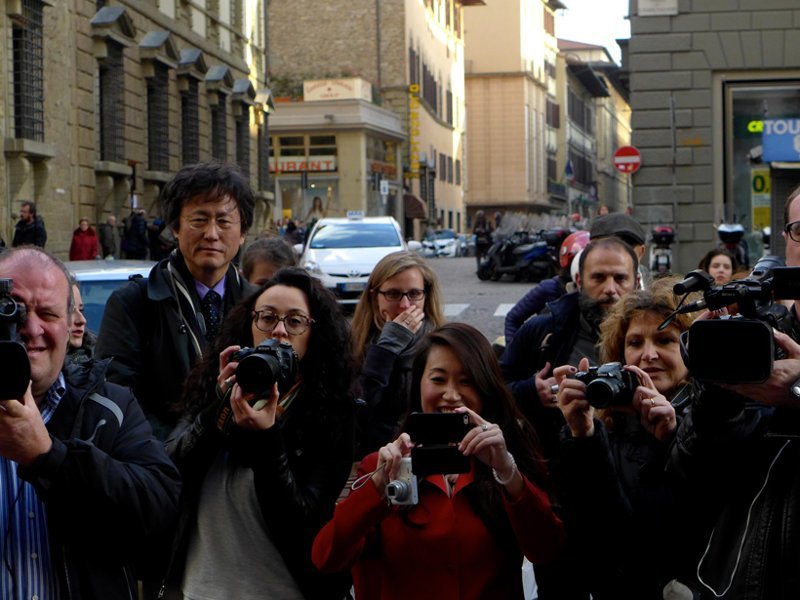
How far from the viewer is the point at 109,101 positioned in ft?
92.6

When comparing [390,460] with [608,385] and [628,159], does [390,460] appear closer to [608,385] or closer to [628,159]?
[608,385]

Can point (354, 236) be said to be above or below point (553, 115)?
below

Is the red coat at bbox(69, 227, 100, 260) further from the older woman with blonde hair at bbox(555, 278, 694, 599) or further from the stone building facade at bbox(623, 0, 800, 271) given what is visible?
the older woman with blonde hair at bbox(555, 278, 694, 599)

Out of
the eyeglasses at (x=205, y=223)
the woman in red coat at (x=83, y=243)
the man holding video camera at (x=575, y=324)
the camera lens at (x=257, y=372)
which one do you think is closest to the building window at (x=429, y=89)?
the woman in red coat at (x=83, y=243)

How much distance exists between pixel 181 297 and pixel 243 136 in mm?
35033

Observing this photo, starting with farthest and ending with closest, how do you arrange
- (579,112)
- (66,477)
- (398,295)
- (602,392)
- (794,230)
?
1. (579,112)
2. (398,295)
3. (602,392)
4. (794,230)
5. (66,477)

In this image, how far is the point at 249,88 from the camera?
38719 millimetres

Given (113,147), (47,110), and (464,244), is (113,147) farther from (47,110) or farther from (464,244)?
(464,244)

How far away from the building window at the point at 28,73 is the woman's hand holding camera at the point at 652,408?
20872 mm

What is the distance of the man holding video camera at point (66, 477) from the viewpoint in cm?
320

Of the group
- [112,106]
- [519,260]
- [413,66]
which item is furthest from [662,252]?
[413,66]

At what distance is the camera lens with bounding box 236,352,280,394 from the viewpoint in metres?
3.73

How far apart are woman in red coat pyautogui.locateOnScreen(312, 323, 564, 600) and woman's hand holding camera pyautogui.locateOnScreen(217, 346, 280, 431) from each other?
0.31 metres

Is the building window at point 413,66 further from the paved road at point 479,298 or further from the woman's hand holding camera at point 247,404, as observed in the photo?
the woman's hand holding camera at point 247,404
